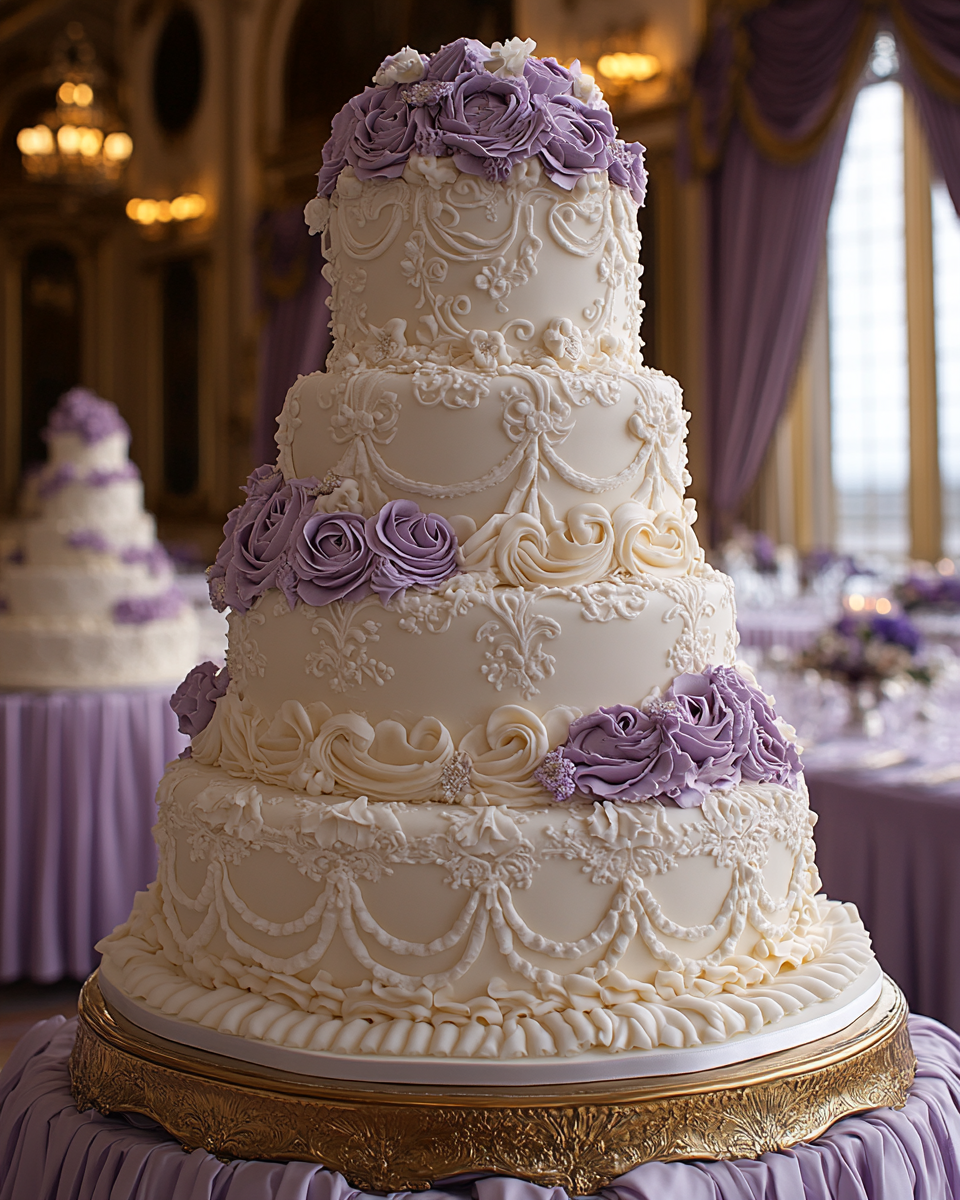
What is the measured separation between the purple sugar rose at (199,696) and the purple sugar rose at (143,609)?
3417mm

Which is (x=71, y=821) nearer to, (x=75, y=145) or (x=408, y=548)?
(x=408, y=548)

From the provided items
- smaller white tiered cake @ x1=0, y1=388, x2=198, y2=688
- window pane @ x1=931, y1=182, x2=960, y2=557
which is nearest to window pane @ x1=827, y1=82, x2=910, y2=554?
window pane @ x1=931, y1=182, x2=960, y2=557

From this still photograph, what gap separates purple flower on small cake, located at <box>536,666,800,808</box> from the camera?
2041 mm

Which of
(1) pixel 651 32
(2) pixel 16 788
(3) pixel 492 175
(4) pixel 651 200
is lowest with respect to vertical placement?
(2) pixel 16 788

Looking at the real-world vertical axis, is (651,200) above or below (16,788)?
above

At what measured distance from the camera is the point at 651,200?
11.2 metres

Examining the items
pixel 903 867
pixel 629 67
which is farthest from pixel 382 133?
pixel 629 67

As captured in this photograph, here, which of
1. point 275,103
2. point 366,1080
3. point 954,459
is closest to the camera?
point 366,1080

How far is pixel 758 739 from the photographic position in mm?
2232

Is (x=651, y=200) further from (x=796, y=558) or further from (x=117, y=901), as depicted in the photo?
(x=117, y=901)

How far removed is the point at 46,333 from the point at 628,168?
55.9 feet

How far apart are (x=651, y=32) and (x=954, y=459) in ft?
15.2

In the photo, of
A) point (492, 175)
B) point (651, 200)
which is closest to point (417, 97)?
point (492, 175)

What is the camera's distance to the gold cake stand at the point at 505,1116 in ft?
5.86
